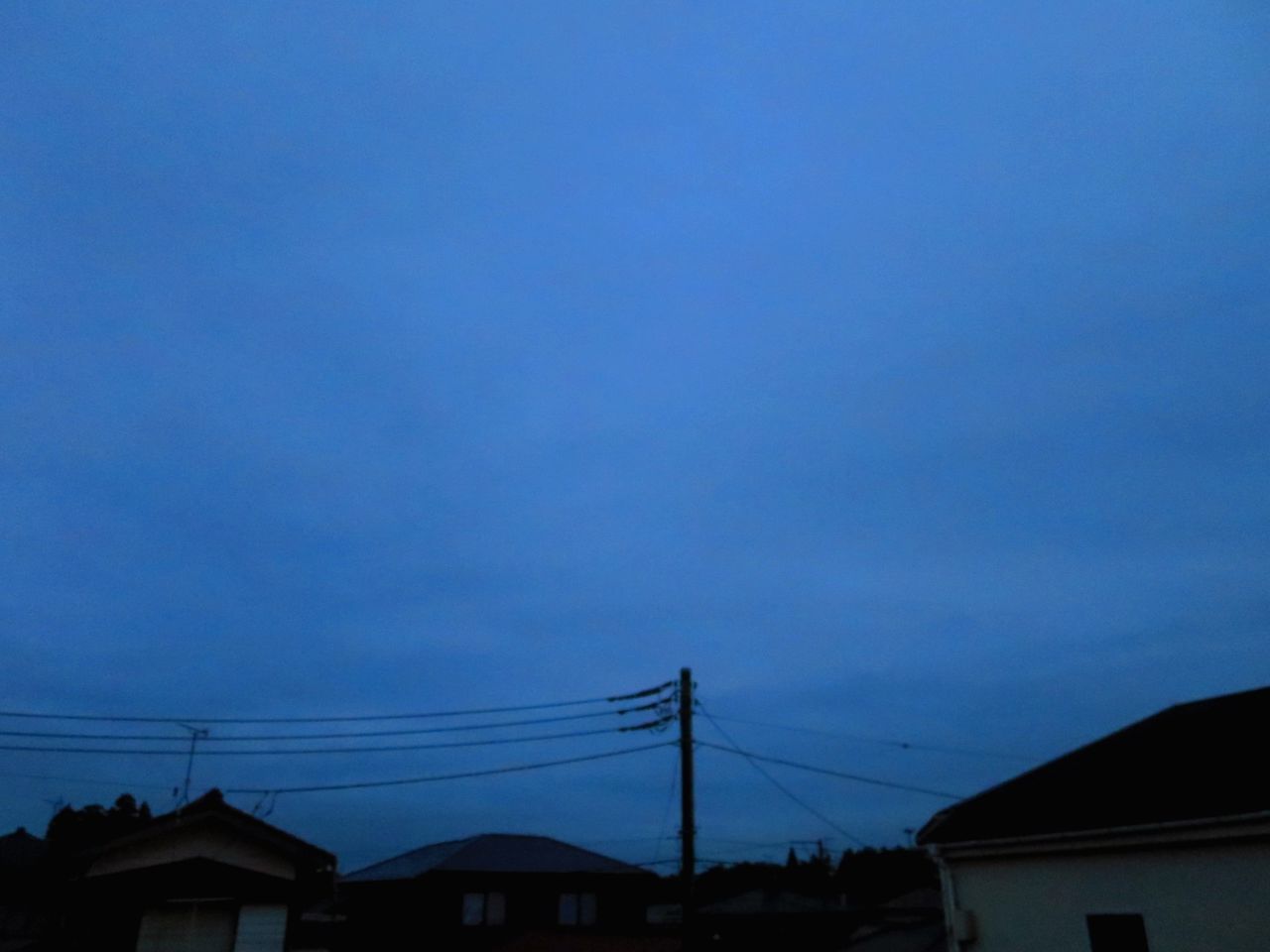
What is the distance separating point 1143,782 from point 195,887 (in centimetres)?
2083

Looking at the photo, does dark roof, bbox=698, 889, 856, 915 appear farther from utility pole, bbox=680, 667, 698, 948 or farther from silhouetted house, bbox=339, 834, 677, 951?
utility pole, bbox=680, 667, 698, 948

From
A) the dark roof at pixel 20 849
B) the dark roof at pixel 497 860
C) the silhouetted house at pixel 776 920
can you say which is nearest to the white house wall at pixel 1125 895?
the dark roof at pixel 497 860

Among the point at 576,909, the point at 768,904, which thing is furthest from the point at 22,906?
the point at 768,904

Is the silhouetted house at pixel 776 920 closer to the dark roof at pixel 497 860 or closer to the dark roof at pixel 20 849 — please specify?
the dark roof at pixel 497 860

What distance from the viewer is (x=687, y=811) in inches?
878

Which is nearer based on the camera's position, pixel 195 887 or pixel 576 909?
pixel 195 887

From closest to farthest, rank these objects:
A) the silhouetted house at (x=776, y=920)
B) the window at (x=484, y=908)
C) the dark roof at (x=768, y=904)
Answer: the window at (x=484, y=908), the silhouetted house at (x=776, y=920), the dark roof at (x=768, y=904)

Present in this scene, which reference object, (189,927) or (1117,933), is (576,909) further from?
(1117,933)

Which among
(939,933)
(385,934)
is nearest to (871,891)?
(385,934)

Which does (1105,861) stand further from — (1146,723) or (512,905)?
(512,905)

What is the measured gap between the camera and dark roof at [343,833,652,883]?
3406 centimetres

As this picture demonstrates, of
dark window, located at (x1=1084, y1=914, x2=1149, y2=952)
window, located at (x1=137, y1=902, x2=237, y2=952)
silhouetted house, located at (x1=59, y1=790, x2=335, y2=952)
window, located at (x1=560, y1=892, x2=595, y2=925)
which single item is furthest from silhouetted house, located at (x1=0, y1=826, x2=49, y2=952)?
dark window, located at (x1=1084, y1=914, x2=1149, y2=952)

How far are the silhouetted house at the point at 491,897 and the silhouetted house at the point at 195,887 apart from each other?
28.0ft

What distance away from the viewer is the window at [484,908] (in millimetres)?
33312
